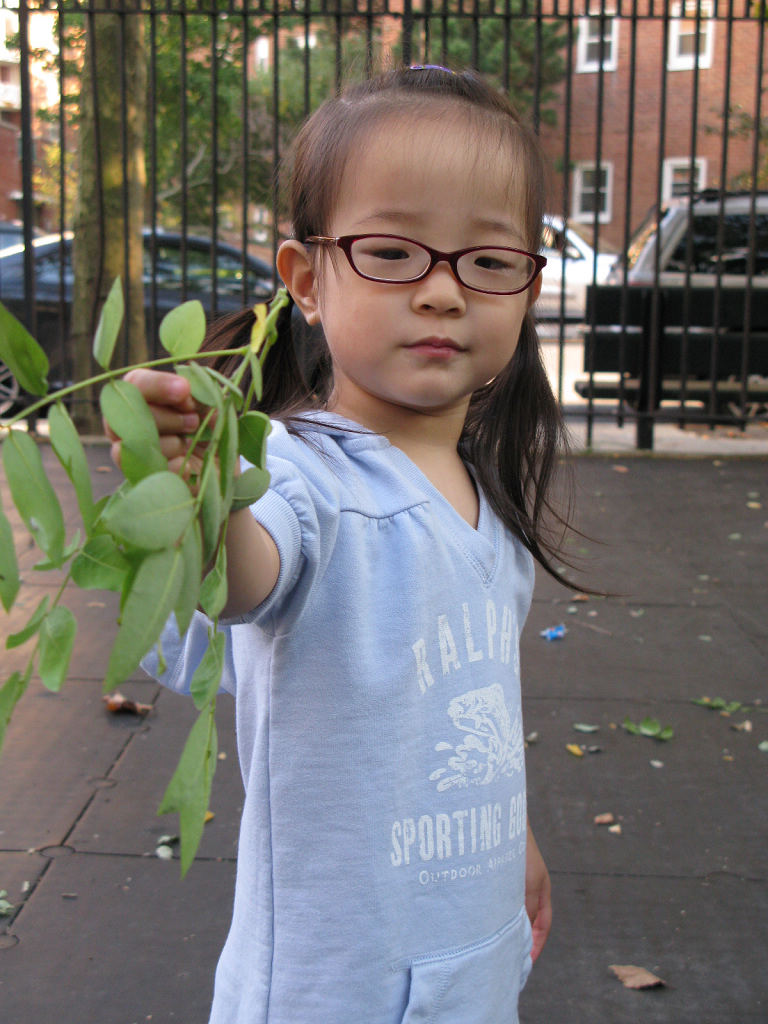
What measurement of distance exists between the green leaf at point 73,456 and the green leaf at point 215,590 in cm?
9

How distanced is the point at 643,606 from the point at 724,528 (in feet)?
4.63

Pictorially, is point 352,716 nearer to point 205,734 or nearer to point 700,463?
point 205,734

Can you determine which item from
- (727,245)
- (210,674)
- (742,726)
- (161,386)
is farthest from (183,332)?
(727,245)

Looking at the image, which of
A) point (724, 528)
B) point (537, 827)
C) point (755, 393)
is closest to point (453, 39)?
point (755, 393)

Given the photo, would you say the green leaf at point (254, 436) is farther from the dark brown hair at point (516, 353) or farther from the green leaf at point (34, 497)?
the dark brown hair at point (516, 353)

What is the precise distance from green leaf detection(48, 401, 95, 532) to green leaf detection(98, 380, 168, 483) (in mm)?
30

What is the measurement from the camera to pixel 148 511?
2.34 feet

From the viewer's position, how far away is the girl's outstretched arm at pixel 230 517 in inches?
32.4

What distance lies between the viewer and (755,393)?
345 inches

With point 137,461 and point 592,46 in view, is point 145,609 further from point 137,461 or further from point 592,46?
point 592,46

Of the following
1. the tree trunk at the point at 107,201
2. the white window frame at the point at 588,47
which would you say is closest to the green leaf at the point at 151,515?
the tree trunk at the point at 107,201

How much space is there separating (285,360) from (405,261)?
1.22 feet

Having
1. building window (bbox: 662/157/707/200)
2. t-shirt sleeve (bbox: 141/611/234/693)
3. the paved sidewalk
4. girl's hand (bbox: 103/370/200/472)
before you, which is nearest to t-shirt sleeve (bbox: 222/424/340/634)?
t-shirt sleeve (bbox: 141/611/234/693)

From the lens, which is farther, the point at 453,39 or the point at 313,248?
the point at 453,39
